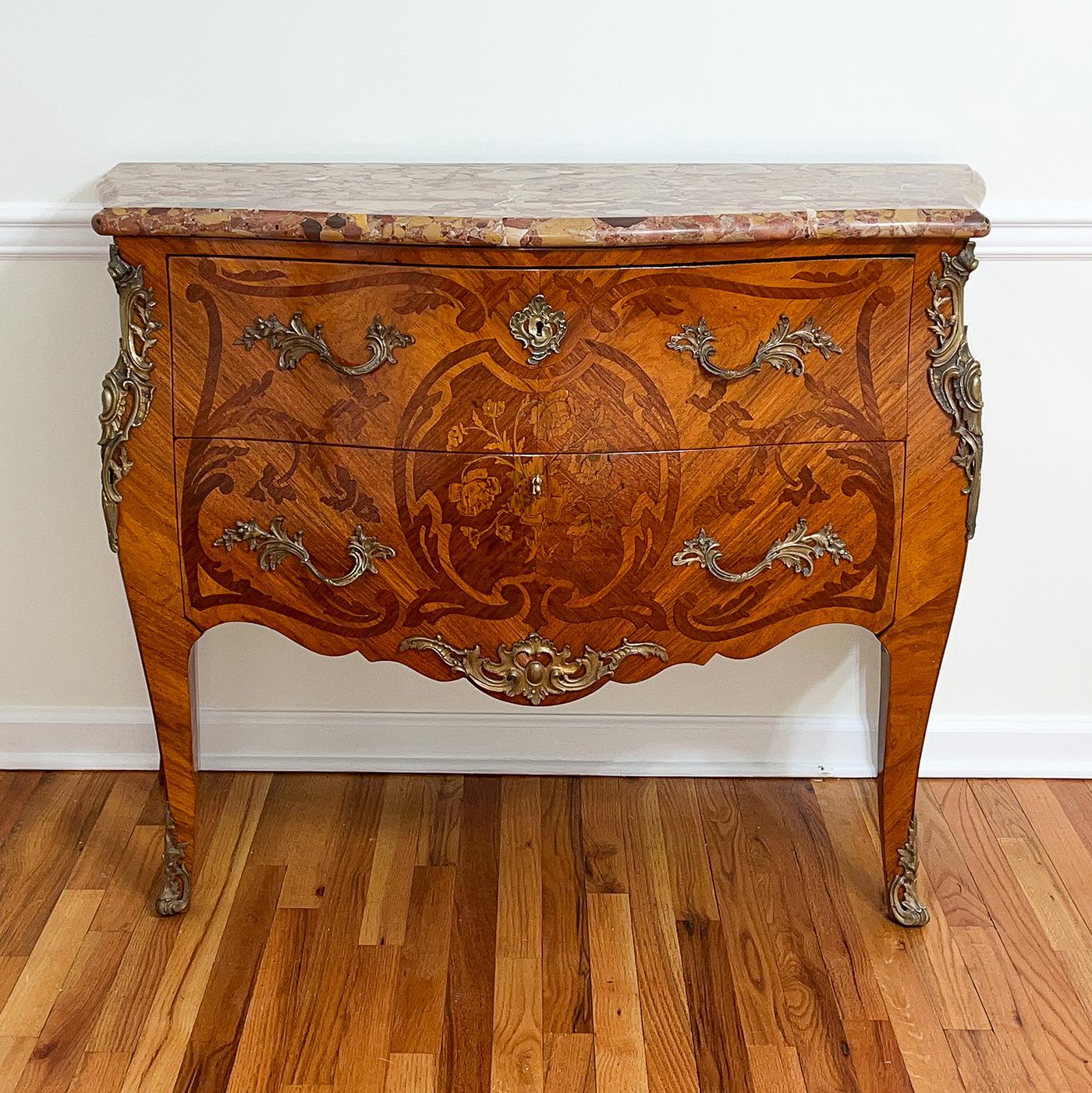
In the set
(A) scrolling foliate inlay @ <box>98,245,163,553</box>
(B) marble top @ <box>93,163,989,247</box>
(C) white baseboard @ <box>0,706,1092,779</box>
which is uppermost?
(B) marble top @ <box>93,163,989,247</box>

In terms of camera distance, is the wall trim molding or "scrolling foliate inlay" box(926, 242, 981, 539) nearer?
"scrolling foliate inlay" box(926, 242, 981, 539)

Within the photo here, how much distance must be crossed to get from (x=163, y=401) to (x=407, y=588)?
1.16 feet

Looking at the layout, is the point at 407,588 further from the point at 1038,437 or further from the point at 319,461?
the point at 1038,437

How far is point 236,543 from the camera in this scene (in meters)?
1.52

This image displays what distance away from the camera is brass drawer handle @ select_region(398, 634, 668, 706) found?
153 centimetres

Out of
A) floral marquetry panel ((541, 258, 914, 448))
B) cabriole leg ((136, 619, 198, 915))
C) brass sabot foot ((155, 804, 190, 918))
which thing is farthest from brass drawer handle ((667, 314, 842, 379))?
brass sabot foot ((155, 804, 190, 918))

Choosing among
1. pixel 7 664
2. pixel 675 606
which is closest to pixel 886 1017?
pixel 675 606

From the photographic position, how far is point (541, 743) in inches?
80.4

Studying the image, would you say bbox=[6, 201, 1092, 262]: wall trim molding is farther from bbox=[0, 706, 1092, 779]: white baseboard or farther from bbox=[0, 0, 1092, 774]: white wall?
bbox=[0, 706, 1092, 779]: white baseboard

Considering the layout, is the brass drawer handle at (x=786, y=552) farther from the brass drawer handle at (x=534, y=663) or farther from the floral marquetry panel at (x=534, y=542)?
the brass drawer handle at (x=534, y=663)

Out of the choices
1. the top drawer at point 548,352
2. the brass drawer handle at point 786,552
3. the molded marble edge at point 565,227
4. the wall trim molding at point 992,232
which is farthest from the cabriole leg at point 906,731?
the wall trim molding at point 992,232

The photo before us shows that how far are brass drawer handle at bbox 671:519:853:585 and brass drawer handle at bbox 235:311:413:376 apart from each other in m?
0.40

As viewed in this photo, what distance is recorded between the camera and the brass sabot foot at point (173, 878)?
170 centimetres

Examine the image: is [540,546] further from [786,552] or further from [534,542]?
[786,552]
